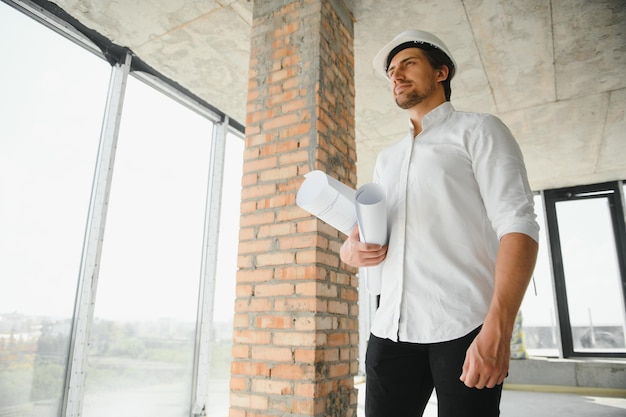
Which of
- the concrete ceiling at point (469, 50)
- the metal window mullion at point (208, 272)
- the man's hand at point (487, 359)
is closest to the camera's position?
the man's hand at point (487, 359)

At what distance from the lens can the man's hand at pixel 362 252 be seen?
3.32 feet

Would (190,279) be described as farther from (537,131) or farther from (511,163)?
(537,131)

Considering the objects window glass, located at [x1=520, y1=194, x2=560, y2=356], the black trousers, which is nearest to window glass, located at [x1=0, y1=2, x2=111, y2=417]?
the black trousers

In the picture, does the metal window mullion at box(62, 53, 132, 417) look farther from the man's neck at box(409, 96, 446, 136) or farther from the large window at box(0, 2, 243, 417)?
the man's neck at box(409, 96, 446, 136)

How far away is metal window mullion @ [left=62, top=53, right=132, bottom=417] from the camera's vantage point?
2.62m

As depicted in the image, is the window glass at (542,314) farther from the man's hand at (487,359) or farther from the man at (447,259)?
the man's hand at (487,359)

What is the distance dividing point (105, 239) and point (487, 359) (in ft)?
9.24

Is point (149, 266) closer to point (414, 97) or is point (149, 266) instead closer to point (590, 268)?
point (414, 97)

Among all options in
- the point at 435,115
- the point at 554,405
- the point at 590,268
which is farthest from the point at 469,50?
the point at 590,268

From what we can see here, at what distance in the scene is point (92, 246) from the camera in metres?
2.81

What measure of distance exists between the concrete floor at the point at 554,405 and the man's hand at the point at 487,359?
3595mm

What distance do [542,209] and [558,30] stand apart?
4.00m

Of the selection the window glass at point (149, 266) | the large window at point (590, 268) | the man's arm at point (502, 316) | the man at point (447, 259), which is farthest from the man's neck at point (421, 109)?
the large window at point (590, 268)

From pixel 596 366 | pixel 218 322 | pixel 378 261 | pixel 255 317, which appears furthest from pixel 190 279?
pixel 596 366
